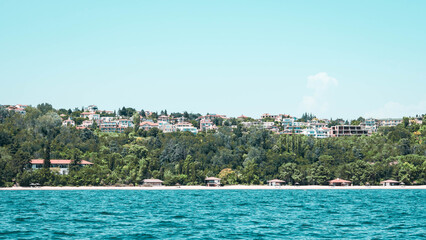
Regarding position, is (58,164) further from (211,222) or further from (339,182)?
(211,222)

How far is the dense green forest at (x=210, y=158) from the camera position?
135625 mm

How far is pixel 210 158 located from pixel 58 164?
43.0 meters

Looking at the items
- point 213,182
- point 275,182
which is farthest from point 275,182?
point 213,182

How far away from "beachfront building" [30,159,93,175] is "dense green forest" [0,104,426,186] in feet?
6.89

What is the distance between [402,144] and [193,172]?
65.1 meters

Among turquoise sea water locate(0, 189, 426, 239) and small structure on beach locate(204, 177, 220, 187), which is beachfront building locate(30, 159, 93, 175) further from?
turquoise sea water locate(0, 189, 426, 239)

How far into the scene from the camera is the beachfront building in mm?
138125

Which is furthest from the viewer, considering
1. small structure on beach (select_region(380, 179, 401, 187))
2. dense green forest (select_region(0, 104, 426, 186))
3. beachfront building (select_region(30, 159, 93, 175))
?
beachfront building (select_region(30, 159, 93, 175))

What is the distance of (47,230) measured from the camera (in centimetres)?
4697

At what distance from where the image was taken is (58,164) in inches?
5531

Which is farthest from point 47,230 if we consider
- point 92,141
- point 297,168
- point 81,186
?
point 92,141

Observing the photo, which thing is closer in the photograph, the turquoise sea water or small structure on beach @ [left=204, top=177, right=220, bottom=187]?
the turquoise sea water

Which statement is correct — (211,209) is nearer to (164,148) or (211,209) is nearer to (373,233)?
(373,233)

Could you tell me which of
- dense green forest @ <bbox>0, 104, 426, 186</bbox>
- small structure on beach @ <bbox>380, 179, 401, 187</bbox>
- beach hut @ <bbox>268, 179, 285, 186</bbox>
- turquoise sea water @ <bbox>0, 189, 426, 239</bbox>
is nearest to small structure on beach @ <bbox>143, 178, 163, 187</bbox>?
dense green forest @ <bbox>0, 104, 426, 186</bbox>
